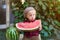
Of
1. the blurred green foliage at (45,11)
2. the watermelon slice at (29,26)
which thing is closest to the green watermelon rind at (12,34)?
the watermelon slice at (29,26)

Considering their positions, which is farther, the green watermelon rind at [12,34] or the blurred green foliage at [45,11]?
the blurred green foliage at [45,11]

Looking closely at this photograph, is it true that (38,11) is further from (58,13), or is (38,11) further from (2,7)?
(2,7)

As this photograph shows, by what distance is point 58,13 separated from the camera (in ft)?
11.0

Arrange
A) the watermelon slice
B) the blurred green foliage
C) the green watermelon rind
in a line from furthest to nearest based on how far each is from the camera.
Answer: the blurred green foliage, the green watermelon rind, the watermelon slice

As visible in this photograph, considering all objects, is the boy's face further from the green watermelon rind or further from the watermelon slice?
the green watermelon rind

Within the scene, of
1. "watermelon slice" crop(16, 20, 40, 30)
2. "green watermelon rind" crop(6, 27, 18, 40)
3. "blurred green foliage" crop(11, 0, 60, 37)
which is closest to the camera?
"watermelon slice" crop(16, 20, 40, 30)

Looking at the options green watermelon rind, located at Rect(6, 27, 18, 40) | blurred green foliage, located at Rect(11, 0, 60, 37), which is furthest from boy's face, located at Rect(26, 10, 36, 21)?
blurred green foliage, located at Rect(11, 0, 60, 37)

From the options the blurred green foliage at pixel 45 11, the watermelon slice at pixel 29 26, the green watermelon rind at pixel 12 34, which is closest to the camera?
the watermelon slice at pixel 29 26

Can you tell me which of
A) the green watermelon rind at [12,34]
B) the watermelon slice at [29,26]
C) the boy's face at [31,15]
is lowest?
the green watermelon rind at [12,34]

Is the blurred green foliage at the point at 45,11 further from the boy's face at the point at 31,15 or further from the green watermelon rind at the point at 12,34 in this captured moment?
the boy's face at the point at 31,15

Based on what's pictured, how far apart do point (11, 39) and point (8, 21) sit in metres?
1.12

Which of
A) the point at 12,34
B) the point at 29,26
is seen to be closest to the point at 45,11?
the point at 12,34

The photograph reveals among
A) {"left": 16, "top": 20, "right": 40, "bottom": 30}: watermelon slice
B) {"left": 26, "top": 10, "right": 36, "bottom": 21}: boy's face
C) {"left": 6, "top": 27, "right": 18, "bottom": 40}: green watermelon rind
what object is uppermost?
{"left": 26, "top": 10, "right": 36, "bottom": 21}: boy's face

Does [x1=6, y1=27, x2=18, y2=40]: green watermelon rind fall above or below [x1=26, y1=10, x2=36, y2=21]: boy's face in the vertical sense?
below
